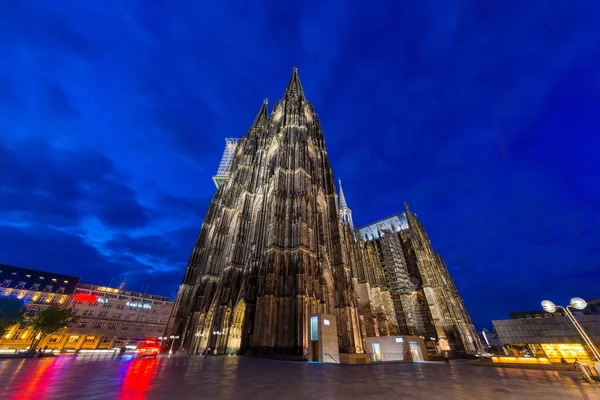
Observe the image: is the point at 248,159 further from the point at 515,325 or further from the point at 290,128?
the point at 515,325

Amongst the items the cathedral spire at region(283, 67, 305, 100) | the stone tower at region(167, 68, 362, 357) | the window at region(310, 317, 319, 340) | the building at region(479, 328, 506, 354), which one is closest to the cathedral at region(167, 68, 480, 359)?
the stone tower at region(167, 68, 362, 357)

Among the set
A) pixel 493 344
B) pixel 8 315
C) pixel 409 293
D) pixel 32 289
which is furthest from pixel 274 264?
pixel 493 344

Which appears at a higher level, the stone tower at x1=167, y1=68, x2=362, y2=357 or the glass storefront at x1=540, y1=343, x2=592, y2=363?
the stone tower at x1=167, y1=68, x2=362, y2=357

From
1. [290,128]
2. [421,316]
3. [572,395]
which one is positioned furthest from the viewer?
[421,316]

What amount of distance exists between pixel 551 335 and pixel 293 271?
2419 centimetres

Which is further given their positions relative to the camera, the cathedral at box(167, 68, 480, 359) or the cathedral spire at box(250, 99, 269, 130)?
the cathedral spire at box(250, 99, 269, 130)

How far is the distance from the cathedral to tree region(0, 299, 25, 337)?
654 inches

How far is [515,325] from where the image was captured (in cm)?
2189

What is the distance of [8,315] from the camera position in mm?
24766

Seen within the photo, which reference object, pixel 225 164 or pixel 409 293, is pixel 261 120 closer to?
pixel 225 164

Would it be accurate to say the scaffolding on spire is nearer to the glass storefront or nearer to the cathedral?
the cathedral

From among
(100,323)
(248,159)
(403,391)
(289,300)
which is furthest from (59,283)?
(403,391)

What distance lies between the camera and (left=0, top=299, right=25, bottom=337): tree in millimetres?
23828

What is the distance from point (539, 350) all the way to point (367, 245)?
21.5 metres
